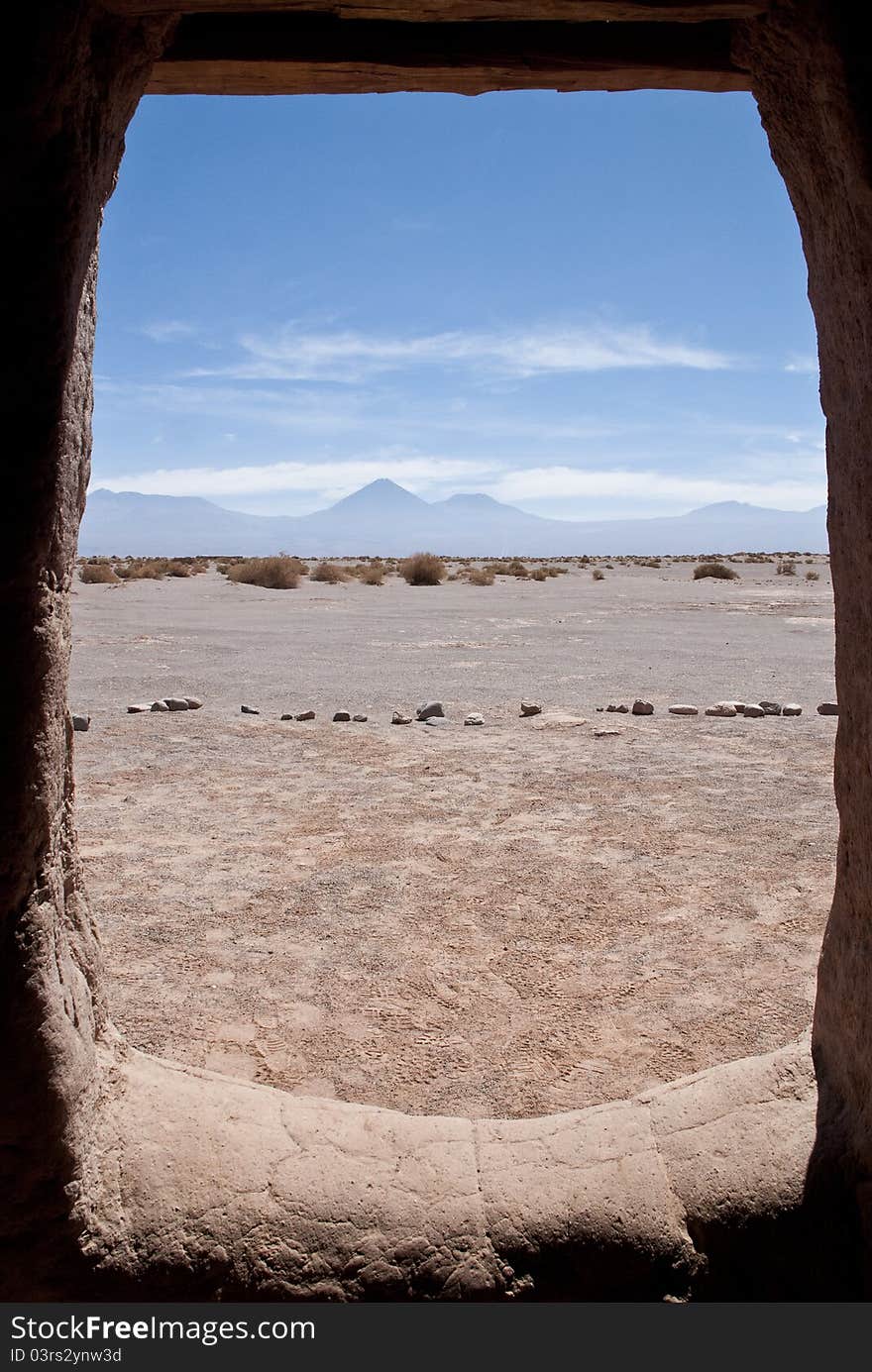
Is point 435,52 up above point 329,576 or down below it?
above

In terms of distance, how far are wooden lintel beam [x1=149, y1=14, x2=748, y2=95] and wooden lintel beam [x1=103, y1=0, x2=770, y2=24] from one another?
0.10 metres

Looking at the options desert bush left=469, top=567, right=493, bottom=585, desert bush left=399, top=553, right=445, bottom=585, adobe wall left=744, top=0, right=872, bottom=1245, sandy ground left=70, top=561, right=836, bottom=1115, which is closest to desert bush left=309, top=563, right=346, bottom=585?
desert bush left=399, top=553, right=445, bottom=585

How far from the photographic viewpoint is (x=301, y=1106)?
274 centimetres

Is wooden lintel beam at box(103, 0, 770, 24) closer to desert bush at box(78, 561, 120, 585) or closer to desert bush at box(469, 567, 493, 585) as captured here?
desert bush at box(78, 561, 120, 585)

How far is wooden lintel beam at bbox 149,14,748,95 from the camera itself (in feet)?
8.41

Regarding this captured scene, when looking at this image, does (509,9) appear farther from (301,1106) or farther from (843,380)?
(301,1106)

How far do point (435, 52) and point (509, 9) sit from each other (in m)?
0.31

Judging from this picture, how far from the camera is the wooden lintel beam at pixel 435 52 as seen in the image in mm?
2564

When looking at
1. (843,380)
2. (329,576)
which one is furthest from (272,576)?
(843,380)

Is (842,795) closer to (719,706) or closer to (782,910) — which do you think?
(782,910)

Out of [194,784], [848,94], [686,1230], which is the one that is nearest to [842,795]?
[686,1230]

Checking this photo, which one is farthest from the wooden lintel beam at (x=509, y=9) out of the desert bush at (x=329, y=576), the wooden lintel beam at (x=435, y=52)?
the desert bush at (x=329, y=576)

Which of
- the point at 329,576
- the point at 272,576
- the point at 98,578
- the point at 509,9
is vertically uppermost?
the point at 509,9

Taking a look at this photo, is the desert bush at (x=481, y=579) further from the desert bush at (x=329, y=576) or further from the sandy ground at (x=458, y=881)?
the sandy ground at (x=458, y=881)
